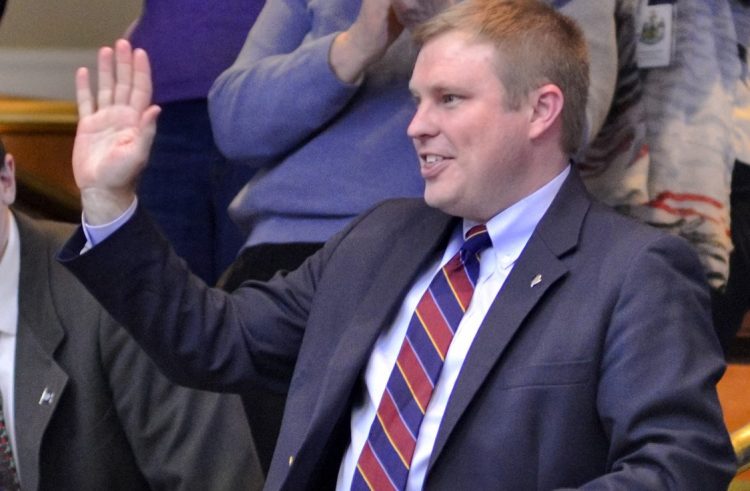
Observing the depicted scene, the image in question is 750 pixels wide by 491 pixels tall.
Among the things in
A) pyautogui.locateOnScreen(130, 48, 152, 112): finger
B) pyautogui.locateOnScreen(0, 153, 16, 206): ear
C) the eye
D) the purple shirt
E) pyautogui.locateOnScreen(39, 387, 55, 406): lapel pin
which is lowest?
pyautogui.locateOnScreen(39, 387, 55, 406): lapel pin

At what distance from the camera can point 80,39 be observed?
14.8ft

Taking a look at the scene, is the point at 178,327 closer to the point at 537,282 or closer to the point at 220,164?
the point at 537,282

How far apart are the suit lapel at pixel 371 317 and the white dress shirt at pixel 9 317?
0.53 m

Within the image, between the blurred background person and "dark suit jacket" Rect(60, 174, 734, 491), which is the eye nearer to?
"dark suit jacket" Rect(60, 174, 734, 491)

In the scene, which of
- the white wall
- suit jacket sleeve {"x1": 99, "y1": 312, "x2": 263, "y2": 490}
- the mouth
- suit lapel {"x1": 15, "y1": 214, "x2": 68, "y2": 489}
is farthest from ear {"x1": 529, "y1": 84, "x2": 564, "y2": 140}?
the white wall

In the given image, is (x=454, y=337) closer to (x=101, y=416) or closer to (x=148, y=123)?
(x=148, y=123)

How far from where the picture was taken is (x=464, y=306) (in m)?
1.93

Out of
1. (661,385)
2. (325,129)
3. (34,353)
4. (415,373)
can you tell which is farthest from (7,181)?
(661,385)

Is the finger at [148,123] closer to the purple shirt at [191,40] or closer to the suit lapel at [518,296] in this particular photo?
the suit lapel at [518,296]

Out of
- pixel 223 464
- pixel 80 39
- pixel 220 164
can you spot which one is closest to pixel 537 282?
pixel 223 464

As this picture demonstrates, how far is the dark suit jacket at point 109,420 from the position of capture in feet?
7.28

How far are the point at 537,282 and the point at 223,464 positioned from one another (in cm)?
61

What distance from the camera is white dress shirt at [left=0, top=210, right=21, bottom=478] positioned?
2252 millimetres

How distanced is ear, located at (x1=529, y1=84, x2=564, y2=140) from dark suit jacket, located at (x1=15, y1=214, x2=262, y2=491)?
2.12 ft
